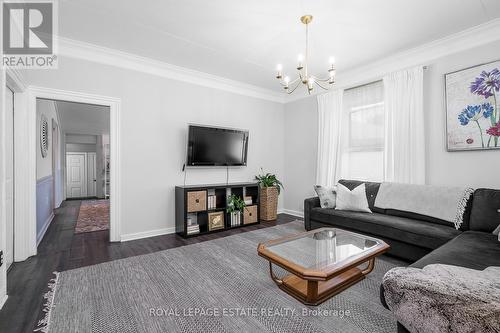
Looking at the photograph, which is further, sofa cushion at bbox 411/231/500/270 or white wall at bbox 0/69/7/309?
white wall at bbox 0/69/7/309

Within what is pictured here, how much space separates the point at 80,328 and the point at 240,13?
3.00 meters

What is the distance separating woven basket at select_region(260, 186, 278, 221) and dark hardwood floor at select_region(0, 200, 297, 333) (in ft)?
0.60

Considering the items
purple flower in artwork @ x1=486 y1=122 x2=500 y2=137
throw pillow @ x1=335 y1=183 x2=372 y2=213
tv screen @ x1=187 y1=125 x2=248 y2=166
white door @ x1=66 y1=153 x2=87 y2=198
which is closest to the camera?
purple flower in artwork @ x1=486 y1=122 x2=500 y2=137

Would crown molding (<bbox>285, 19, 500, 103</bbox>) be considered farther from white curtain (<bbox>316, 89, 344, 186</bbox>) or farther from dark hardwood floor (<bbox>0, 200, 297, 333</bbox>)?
dark hardwood floor (<bbox>0, 200, 297, 333</bbox>)

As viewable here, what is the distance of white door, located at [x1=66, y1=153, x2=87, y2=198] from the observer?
8.24 metres

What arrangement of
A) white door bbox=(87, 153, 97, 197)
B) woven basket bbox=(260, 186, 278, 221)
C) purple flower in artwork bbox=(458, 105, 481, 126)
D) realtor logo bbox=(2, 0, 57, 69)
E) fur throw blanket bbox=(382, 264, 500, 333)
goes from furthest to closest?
white door bbox=(87, 153, 97, 197) < woven basket bbox=(260, 186, 278, 221) < purple flower in artwork bbox=(458, 105, 481, 126) < realtor logo bbox=(2, 0, 57, 69) < fur throw blanket bbox=(382, 264, 500, 333)

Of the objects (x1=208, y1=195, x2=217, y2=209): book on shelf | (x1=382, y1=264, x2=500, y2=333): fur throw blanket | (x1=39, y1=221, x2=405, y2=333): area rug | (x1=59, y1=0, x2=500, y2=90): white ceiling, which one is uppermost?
(x1=59, y1=0, x2=500, y2=90): white ceiling

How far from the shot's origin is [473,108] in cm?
277

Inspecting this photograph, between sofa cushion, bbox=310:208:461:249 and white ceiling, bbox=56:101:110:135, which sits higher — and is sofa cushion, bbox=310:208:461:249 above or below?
below

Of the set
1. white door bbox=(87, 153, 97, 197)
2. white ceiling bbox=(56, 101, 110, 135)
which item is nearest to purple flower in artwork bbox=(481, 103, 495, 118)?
white ceiling bbox=(56, 101, 110, 135)

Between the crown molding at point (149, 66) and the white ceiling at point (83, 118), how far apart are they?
1726mm

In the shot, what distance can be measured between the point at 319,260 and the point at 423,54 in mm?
3174

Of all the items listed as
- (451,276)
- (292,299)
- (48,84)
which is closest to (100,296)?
(292,299)

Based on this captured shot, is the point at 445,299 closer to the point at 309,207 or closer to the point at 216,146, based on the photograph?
the point at 309,207
